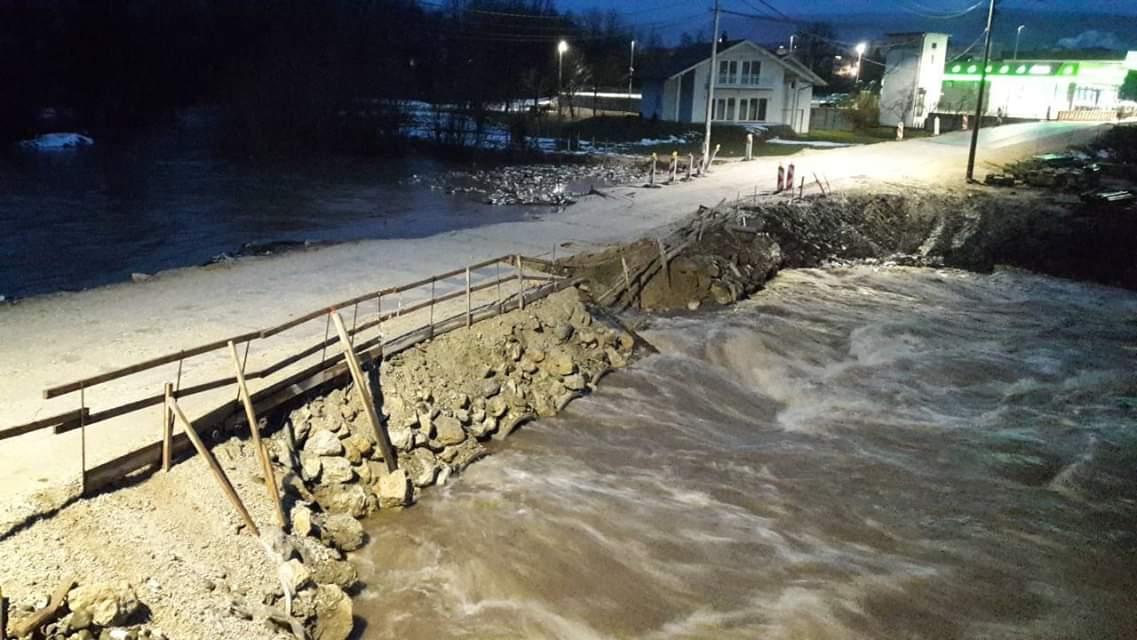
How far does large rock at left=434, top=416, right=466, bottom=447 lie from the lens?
10.2 metres

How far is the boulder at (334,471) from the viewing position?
29.1 ft

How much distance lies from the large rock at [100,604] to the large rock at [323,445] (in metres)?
3.28

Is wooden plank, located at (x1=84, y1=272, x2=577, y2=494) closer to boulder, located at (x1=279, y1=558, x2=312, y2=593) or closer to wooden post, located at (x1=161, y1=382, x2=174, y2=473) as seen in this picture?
wooden post, located at (x1=161, y1=382, x2=174, y2=473)

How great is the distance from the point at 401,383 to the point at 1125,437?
10610 mm

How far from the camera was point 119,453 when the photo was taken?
7453 millimetres

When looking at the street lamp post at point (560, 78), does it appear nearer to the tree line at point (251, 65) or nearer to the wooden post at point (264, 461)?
the tree line at point (251, 65)

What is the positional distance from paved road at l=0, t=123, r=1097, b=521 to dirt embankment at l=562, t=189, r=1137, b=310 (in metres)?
2.25

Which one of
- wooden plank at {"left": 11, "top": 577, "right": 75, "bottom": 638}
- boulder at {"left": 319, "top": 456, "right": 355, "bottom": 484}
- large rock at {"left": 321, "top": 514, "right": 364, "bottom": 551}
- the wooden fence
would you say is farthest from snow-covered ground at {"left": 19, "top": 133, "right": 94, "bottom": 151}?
wooden plank at {"left": 11, "top": 577, "right": 75, "bottom": 638}

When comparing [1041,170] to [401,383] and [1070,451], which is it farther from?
[401,383]

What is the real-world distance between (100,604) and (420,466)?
4.30 metres

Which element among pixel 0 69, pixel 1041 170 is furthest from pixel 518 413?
pixel 0 69

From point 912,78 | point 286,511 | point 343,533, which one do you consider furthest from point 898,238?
point 912,78

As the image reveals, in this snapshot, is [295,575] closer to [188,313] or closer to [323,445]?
[323,445]

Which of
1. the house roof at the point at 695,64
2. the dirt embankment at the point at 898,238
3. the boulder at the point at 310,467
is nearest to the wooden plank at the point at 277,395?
the boulder at the point at 310,467
